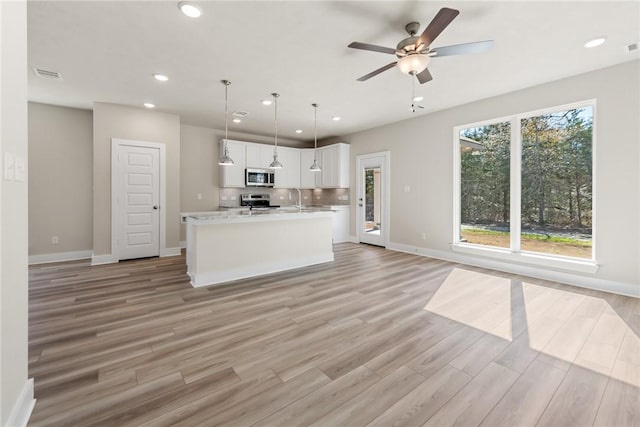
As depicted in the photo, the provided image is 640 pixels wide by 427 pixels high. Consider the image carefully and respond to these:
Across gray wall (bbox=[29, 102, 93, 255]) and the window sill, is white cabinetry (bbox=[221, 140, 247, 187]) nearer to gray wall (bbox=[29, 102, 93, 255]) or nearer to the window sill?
gray wall (bbox=[29, 102, 93, 255])

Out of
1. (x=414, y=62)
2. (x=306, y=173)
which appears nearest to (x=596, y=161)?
(x=414, y=62)

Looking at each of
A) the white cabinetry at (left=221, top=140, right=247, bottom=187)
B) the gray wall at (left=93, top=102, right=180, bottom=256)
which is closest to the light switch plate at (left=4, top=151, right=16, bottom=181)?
the gray wall at (left=93, top=102, right=180, bottom=256)

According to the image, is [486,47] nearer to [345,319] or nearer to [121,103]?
[345,319]

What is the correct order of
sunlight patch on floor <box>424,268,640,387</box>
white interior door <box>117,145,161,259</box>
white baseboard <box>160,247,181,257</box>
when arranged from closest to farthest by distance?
sunlight patch on floor <box>424,268,640,387</box> < white interior door <box>117,145,161,259</box> < white baseboard <box>160,247,181,257</box>

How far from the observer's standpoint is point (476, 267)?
465 cm

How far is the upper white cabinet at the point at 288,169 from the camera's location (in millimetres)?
7293

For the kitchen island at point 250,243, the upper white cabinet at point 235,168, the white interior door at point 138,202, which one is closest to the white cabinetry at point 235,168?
the upper white cabinet at point 235,168

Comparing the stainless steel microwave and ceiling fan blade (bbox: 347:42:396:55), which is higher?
ceiling fan blade (bbox: 347:42:396:55)

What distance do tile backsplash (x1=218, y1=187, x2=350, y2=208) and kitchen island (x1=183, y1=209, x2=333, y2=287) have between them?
257 centimetres

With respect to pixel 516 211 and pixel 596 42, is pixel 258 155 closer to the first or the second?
pixel 516 211

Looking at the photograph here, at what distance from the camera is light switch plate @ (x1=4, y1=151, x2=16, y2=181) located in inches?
49.0

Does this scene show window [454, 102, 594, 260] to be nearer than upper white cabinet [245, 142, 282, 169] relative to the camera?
Yes

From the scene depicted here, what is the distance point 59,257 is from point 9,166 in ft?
16.9

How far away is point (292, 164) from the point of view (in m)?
7.51
